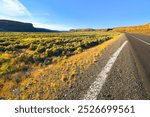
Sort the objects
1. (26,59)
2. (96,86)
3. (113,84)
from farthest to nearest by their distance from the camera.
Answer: (26,59) → (113,84) → (96,86)

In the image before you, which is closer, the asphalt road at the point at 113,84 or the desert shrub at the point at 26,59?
the asphalt road at the point at 113,84

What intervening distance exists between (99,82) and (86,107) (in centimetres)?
225

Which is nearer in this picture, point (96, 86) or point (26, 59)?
point (96, 86)

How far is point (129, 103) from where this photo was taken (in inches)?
230

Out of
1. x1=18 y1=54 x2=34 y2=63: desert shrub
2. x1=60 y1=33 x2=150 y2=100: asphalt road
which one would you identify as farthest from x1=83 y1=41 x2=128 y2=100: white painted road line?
x1=18 y1=54 x2=34 y2=63: desert shrub

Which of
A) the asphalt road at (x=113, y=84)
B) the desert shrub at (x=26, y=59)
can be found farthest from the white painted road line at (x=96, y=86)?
the desert shrub at (x=26, y=59)

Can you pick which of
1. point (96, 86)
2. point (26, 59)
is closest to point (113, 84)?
point (96, 86)

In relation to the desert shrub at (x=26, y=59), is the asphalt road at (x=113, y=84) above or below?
above

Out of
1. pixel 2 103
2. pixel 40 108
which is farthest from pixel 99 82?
pixel 2 103

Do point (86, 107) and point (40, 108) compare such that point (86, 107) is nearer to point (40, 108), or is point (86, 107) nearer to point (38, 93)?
point (40, 108)

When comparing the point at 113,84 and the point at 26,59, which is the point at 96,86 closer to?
the point at 113,84

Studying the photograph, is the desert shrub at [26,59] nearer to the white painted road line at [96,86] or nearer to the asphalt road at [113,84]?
the asphalt road at [113,84]

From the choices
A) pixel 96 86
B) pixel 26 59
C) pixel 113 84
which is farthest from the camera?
pixel 26 59

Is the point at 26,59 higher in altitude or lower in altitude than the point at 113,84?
lower
